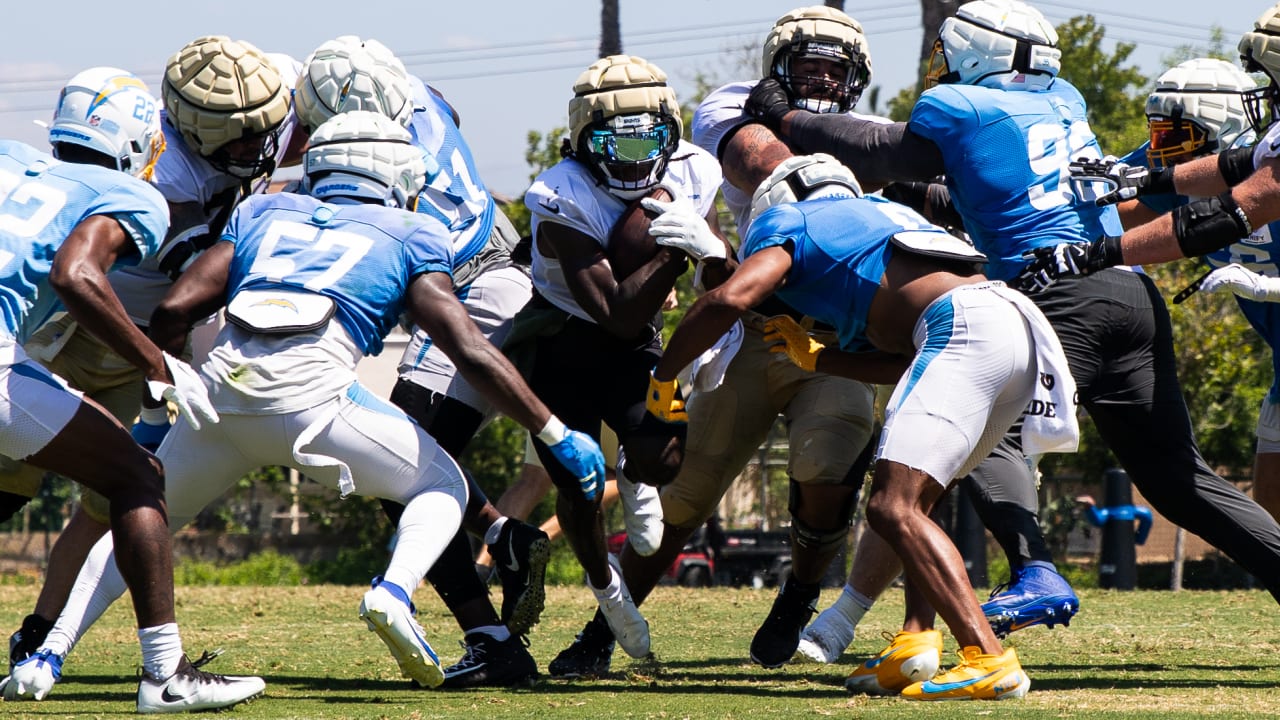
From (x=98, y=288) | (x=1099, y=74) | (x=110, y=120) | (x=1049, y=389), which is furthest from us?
(x=1099, y=74)

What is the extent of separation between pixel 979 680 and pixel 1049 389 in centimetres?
94

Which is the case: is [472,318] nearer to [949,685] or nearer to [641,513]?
[641,513]

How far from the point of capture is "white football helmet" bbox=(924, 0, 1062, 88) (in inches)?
224

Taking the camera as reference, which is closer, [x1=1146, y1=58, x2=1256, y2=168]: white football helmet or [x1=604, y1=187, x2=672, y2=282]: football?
[x1=604, y1=187, x2=672, y2=282]: football

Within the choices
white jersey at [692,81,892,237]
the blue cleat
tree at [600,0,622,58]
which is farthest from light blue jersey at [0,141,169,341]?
tree at [600,0,622,58]

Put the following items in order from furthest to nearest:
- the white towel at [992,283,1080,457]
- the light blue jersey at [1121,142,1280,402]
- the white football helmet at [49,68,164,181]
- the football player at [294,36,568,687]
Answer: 1. the light blue jersey at [1121,142,1280,402]
2. the football player at [294,36,568,687]
3. the white football helmet at [49,68,164,181]
4. the white towel at [992,283,1080,457]

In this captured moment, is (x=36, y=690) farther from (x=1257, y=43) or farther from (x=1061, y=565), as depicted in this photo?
(x=1061, y=565)

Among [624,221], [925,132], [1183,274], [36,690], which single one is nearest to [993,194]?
[925,132]

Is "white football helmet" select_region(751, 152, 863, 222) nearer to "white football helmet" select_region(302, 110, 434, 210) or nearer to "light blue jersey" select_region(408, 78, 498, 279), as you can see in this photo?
"white football helmet" select_region(302, 110, 434, 210)

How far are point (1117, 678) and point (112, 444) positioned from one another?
3.53 m

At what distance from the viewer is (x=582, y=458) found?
4871mm

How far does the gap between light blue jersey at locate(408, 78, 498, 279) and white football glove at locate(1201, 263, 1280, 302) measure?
121 inches

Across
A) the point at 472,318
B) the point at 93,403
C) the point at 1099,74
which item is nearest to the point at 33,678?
the point at 93,403

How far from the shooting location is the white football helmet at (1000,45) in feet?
18.7
